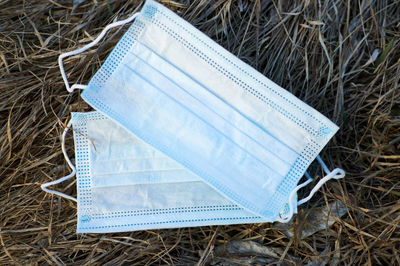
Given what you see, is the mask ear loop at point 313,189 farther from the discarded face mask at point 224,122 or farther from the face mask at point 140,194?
the face mask at point 140,194

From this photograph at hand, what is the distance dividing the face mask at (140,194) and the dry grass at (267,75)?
0.12 m

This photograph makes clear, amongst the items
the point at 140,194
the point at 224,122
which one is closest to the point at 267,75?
the point at 224,122

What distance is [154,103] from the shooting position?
1617 mm

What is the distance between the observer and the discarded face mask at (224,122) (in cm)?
161

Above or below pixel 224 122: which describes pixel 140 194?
below

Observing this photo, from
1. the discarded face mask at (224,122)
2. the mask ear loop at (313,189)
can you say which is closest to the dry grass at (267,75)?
the mask ear loop at (313,189)

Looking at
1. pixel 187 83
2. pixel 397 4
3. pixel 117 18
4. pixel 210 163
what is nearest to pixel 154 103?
pixel 187 83

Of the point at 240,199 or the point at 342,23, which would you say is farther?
the point at 342,23

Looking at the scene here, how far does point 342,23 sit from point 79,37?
1282 millimetres

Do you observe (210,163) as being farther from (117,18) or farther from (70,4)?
(70,4)

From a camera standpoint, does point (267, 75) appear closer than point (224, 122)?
No

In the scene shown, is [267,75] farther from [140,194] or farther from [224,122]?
[140,194]

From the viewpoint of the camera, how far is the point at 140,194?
67.1 inches

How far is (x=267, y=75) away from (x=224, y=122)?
15.7 inches
